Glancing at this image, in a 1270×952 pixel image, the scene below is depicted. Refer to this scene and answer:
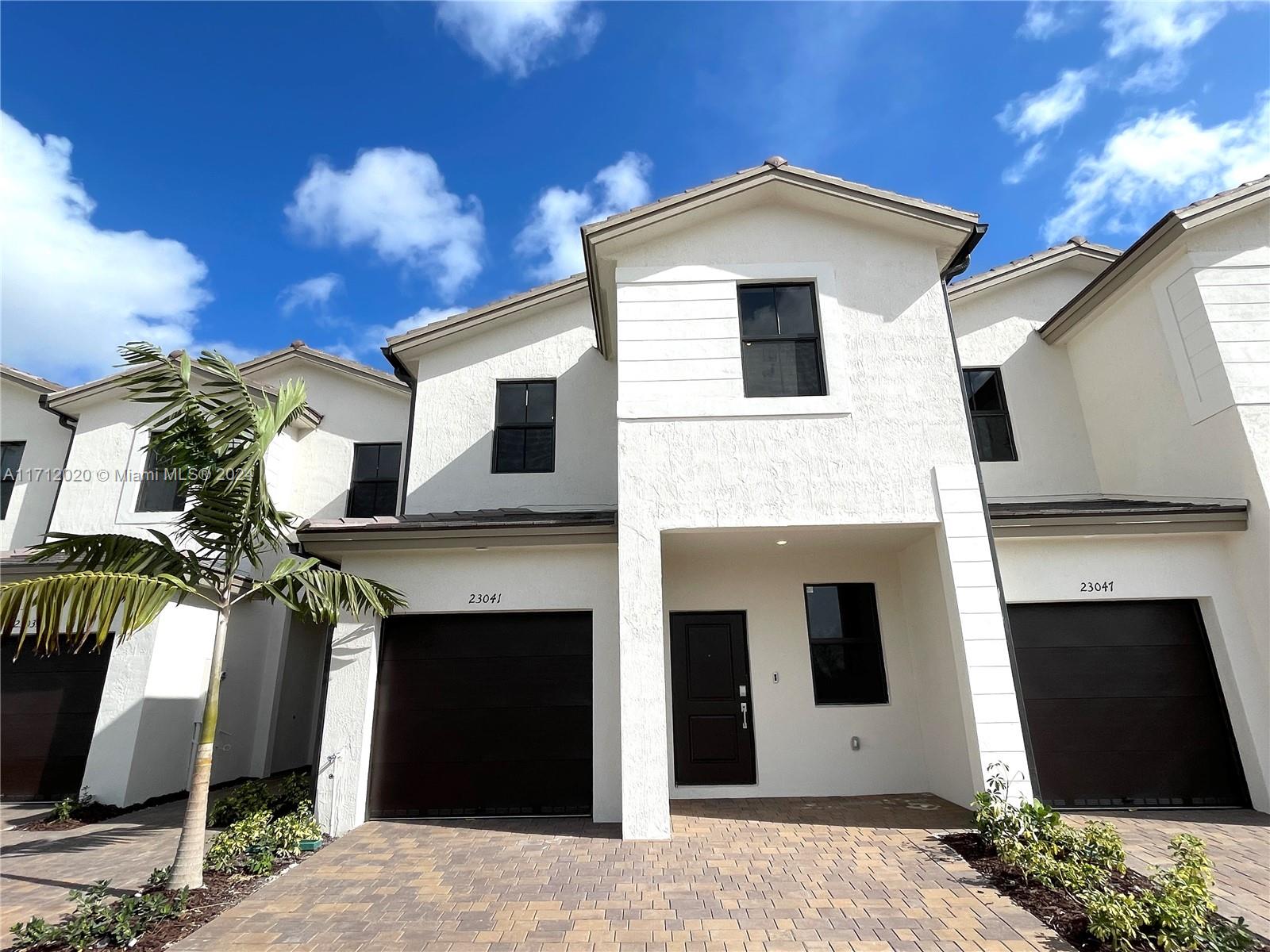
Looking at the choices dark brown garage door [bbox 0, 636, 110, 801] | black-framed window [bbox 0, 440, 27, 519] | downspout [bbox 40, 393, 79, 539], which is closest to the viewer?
dark brown garage door [bbox 0, 636, 110, 801]

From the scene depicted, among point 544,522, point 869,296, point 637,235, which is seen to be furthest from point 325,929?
point 869,296

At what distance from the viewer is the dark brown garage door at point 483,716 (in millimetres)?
7449

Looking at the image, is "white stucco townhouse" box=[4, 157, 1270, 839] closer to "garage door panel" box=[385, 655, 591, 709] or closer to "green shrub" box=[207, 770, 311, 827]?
"garage door panel" box=[385, 655, 591, 709]

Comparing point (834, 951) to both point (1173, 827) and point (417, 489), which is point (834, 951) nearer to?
point (1173, 827)

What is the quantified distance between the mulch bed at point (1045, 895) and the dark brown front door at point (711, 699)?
9.77 feet

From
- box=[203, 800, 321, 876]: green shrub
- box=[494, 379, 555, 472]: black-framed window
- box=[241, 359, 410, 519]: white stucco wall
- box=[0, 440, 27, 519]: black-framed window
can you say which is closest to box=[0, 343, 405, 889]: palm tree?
box=[203, 800, 321, 876]: green shrub

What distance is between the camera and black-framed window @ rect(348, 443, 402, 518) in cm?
1212

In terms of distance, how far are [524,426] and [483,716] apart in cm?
506

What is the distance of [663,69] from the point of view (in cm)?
935

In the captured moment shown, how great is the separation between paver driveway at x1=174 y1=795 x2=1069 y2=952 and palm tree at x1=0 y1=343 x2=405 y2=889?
4.56 ft

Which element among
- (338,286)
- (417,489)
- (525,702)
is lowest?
(525,702)

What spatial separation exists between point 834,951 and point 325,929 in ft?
11.9

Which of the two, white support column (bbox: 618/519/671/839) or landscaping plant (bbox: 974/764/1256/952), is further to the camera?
white support column (bbox: 618/519/671/839)

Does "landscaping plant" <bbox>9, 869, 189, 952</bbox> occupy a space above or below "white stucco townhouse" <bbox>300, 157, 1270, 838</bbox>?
below
